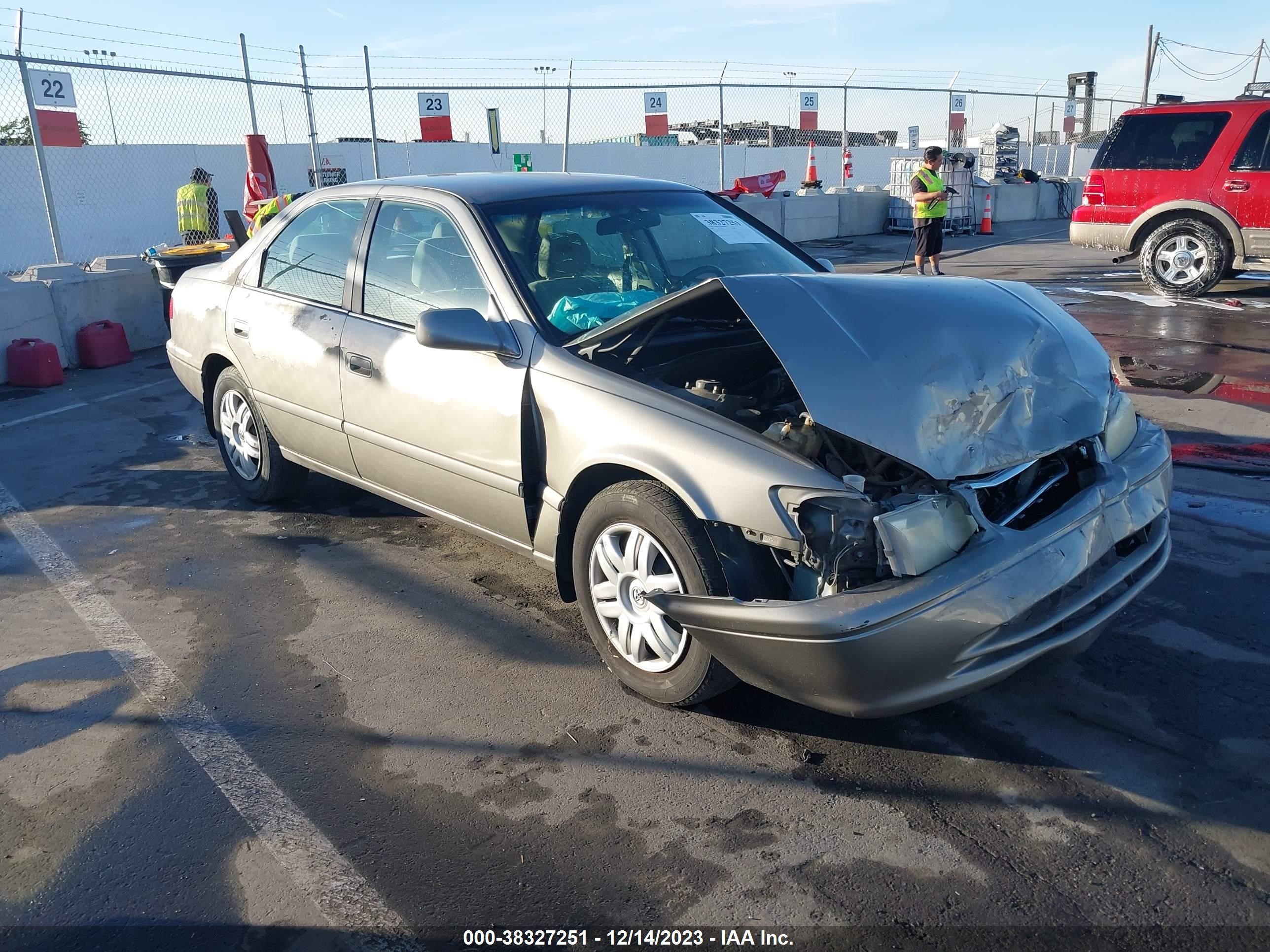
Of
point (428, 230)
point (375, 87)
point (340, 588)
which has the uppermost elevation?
point (375, 87)

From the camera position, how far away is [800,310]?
3.19m

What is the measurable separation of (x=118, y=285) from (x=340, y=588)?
7400mm

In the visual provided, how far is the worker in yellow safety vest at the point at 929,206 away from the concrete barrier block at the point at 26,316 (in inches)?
358

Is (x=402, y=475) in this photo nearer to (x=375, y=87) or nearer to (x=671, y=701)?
(x=671, y=701)

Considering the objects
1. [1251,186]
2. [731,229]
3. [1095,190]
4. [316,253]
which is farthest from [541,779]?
[1095,190]

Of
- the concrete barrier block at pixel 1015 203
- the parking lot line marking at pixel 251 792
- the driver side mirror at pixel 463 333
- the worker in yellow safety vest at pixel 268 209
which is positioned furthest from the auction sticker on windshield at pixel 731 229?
the concrete barrier block at pixel 1015 203

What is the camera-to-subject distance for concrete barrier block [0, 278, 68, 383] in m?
8.95

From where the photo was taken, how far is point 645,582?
3.25m

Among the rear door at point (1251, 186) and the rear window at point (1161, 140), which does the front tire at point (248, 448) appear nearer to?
the rear window at point (1161, 140)

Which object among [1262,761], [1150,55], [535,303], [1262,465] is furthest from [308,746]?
[1150,55]

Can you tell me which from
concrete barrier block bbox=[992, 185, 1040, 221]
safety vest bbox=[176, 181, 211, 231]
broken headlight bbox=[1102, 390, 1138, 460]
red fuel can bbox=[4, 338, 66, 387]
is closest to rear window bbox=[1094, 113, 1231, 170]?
broken headlight bbox=[1102, 390, 1138, 460]

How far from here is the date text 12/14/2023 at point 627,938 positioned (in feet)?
7.74

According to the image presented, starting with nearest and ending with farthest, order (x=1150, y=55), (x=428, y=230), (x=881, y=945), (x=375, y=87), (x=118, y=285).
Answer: (x=881, y=945)
(x=428, y=230)
(x=118, y=285)
(x=375, y=87)
(x=1150, y=55)

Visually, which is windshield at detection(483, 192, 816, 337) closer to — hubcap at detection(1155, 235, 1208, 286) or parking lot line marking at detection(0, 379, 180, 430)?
parking lot line marking at detection(0, 379, 180, 430)
